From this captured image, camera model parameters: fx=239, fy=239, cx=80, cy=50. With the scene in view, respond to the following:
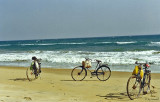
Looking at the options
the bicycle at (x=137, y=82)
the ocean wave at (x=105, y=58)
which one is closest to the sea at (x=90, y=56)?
the ocean wave at (x=105, y=58)

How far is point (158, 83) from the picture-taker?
29.6 feet

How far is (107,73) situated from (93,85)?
1367 mm

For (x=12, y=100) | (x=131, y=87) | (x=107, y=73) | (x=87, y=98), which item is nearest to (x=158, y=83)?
(x=107, y=73)

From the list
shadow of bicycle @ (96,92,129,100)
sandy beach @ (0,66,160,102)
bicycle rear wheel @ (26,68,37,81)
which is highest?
bicycle rear wheel @ (26,68,37,81)

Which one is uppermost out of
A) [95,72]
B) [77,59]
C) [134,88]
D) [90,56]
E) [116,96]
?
[90,56]

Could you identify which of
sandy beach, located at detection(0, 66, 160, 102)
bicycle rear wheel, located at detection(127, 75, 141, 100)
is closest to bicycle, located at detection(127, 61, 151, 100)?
bicycle rear wheel, located at detection(127, 75, 141, 100)

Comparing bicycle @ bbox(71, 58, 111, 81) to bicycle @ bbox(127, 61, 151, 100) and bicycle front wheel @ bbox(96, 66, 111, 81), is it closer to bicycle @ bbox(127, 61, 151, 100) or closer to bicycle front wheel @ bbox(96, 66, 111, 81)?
bicycle front wheel @ bbox(96, 66, 111, 81)

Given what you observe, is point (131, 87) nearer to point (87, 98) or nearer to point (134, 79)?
point (134, 79)

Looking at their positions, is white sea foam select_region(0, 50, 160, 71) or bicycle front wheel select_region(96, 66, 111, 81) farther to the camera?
white sea foam select_region(0, 50, 160, 71)

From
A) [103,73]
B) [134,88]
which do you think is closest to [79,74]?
[103,73]

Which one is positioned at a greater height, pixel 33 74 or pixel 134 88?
pixel 33 74

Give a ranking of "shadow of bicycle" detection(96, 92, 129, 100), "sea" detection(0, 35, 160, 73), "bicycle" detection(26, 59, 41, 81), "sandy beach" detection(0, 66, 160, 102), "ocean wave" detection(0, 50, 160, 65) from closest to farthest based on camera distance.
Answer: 1. "sandy beach" detection(0, 66, 160, 102)
2. "shadow of bicycle" detection(96, 92, 129, 100)
3. "bicycle" detection(26, 59, 41, 81)
4. "sea" detection(0, 35, 160, 73)
5. "ocean wave" detection(0, 50, 160, 65)

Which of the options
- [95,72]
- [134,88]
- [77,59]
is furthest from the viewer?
[77,59]

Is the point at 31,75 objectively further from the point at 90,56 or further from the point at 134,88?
the point at 90,56
